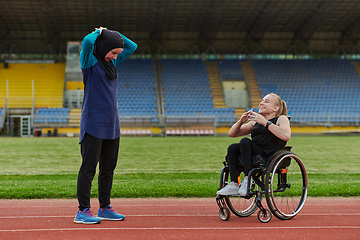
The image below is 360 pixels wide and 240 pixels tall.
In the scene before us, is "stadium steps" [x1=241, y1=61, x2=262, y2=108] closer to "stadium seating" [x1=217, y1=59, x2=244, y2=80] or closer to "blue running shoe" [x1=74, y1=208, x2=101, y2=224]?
"stadium seating" [x1=217, y1=59, x2=244, y2=80]

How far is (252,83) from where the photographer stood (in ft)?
119

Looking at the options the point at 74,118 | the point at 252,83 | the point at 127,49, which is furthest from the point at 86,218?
the point at 252,83

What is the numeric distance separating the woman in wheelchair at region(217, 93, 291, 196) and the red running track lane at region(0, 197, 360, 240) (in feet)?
1.64

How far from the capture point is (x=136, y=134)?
30.1 m

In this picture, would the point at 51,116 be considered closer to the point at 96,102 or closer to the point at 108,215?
the point at 108,215

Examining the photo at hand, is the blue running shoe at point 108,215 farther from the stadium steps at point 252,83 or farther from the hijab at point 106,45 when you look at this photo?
the stadium steps at point 252,83

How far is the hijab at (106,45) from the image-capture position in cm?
417

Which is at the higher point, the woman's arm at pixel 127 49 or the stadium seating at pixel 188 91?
the stadium seating at pixel 188 91

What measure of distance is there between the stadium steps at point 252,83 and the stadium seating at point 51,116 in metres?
16.4

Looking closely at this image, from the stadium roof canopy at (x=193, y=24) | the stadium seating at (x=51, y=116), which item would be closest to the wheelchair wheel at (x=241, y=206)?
the stadium seating at (x=51, y=116)

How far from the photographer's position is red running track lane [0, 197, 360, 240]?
12.7 feet

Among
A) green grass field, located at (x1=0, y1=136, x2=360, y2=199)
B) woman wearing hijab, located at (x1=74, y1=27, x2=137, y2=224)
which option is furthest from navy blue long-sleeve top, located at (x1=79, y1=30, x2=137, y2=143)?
green grass field, located at (x1=0, y1=136, x2=360, y2=199)

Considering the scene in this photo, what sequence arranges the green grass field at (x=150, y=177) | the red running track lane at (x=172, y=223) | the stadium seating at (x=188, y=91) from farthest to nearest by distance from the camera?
the stadium seating at (x=188, y=91), the green grass field at (x=150, y=177), the red running track lane at (x=172, y=223)

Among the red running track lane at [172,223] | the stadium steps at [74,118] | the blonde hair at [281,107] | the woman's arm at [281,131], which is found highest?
the stadium steps at [74,118]
